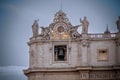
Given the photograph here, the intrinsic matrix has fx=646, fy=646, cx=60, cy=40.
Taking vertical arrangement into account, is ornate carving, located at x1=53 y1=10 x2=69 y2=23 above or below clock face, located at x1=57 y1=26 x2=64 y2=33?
above

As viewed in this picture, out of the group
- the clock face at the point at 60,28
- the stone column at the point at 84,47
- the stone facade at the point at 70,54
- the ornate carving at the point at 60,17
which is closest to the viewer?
the stone facade at the point at 70,54

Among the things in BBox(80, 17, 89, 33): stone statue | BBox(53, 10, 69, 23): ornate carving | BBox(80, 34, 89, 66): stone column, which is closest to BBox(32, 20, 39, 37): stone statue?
BBox(53, 10, 69, 23): ornate carving

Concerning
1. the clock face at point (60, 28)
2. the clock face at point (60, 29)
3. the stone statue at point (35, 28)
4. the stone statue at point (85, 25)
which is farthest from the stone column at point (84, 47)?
the stone statue at point (35, 28)

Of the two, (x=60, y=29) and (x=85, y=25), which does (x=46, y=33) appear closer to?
(x=60, y=29)

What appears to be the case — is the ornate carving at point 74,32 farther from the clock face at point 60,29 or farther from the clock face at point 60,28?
the clock face at point 60,29

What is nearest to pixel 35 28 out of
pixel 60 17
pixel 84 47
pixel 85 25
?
pixel 60 17

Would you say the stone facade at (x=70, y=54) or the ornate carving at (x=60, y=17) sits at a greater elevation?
the ornate carving at (x=60, y=17)

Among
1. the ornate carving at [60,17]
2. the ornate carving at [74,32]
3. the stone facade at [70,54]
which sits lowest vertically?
the stone facade at [70,54]

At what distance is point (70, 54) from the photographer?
70062 millimetres

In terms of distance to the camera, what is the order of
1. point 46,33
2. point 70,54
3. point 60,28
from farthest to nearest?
1. point 60,28
2. point 46,33
3. point 70,54

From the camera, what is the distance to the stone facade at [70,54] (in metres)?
68.9

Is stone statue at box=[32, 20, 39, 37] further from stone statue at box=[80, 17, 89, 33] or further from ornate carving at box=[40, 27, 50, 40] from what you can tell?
stone statue at box=[80, 17, 89, 33]

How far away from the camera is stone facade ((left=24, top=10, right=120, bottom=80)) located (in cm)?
6888

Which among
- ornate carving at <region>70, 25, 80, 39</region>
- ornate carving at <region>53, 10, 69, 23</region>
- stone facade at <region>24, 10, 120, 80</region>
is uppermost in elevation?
ornate carving at <region>53, 10, 69, 23</region>
